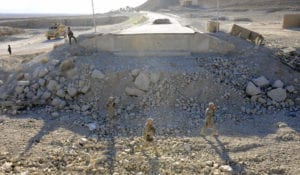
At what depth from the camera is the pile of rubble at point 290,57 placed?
12.3 metres

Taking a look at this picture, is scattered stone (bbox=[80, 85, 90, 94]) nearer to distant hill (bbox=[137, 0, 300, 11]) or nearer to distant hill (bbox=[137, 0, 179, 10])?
distant hill (bbox=[137, 0, 300, 11])

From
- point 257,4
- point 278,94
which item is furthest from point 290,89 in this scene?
point 257,4

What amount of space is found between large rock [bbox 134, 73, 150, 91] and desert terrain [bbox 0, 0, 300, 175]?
3 centimetres

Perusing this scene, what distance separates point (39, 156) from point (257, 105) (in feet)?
22.6

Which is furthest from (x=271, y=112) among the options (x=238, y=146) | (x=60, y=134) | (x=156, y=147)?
(x=60, y=134)

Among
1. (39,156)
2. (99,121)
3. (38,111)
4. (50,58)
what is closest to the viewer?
(39,156)

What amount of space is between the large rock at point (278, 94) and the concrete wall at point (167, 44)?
2.89 meters

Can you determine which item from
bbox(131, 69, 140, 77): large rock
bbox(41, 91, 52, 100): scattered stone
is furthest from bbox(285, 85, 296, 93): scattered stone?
bbox(41, 91, 52, 100): scattered stone

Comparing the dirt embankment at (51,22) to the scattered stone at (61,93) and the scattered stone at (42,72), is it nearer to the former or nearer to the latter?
the scattered stone at (42,72)

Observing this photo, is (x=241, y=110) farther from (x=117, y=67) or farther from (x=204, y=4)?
(x=204, y=4)

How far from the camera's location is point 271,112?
1070 centimetres

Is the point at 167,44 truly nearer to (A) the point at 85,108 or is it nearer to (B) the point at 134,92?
(B) the point at 134,92

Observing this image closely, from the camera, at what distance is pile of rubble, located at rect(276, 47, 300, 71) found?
12336 mm

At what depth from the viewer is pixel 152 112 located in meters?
10.9
